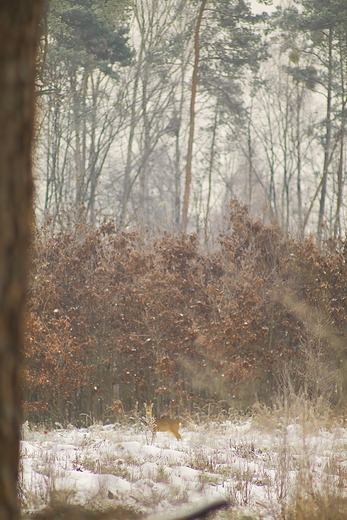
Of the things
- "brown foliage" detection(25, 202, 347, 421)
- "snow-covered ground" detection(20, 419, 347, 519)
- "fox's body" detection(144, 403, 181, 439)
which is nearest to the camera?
"snow-covered ground" detection(20, 419, 347, 519)

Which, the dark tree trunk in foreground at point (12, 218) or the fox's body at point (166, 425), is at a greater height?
the dark tree trunk in foreground at point (12, 218)

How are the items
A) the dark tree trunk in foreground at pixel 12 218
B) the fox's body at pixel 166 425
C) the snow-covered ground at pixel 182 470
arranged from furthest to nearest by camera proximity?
1. the fox's body at pixel 166 425
2. the snow-covered ground at pixel 182 470
3. the dark tree trunk in foreground at pixel 12 218

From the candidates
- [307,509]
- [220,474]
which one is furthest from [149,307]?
[307,509]

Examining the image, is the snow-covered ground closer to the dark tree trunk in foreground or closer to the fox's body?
the fox's body

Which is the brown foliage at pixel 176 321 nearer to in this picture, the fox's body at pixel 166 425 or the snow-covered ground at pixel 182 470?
the fox's body at pixel 166 425

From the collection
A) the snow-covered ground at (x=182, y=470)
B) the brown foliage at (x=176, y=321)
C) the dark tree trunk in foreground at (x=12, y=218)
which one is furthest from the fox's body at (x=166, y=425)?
the dark tree trunk in foreground at (x=12, y=218)

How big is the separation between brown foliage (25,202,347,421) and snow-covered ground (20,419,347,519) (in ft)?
8.12

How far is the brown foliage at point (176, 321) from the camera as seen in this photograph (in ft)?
36.1

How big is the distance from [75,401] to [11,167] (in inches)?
432

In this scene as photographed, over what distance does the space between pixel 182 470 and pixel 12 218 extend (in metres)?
5.80

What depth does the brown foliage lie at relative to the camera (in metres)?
11.0

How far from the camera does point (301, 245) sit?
38.1ft

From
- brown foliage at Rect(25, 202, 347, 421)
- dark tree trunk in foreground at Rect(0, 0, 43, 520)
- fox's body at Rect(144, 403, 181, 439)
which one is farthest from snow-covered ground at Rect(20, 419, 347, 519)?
dark tree trunk in foreground at Rect(0, 0, 43, 520)

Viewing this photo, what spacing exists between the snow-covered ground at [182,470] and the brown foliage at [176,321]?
247 cm
